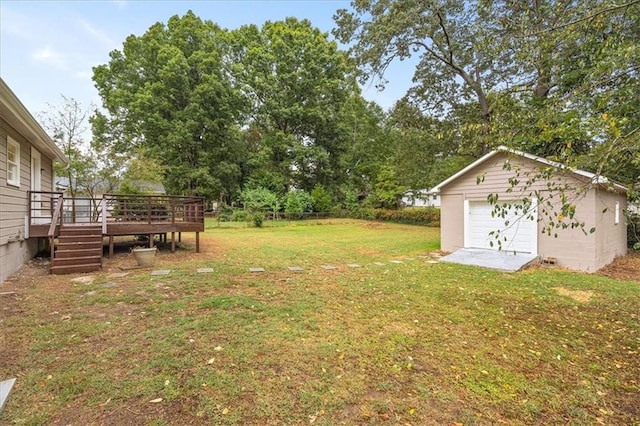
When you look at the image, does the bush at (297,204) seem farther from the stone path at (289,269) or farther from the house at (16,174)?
the house at (16,174)

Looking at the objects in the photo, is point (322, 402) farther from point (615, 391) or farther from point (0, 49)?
point (0, 49)

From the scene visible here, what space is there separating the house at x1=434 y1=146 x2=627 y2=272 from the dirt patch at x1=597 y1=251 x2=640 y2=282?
0.22 meters

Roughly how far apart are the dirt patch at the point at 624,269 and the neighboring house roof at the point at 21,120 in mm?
12791

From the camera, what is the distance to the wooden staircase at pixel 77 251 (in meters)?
7.09

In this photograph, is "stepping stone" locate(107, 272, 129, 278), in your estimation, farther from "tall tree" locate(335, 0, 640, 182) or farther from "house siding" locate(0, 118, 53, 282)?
"tall tree" locate(335, 0, 640, 182)

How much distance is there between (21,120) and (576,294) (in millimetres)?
11308

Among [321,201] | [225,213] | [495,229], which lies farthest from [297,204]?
[495,229]

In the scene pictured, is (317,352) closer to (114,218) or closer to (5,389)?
(5,389)

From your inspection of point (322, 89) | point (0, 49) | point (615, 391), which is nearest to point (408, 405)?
point (615, 391)

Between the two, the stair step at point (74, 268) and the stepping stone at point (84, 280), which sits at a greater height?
the stair step at point (74, 268)

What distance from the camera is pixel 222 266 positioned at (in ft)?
26.1

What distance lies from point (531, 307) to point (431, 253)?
5362 mm

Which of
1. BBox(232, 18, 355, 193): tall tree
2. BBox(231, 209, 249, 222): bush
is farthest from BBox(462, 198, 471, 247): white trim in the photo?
BBox(232, 18, 355, 193): tall tree

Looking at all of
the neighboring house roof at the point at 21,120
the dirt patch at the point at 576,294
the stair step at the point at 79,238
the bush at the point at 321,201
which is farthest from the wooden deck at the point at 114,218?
the bush at the point at 321,201
